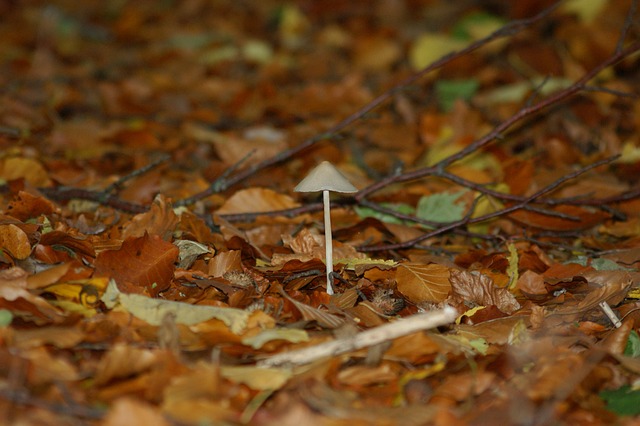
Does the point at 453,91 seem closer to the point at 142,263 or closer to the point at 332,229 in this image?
the point at 332,229

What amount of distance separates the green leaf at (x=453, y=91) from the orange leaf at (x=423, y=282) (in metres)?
1.94

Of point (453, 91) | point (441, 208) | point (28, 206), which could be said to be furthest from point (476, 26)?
point (28, 206)

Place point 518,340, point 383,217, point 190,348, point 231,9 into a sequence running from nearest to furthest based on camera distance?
point 190,348 < point 518,340 < point 383,217 < point 231,9

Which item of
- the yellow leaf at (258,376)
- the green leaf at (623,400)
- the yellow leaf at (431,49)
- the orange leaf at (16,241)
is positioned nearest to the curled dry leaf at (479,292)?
the green leaf at (623,400)

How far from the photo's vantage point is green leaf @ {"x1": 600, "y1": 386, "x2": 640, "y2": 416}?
1.32 meters

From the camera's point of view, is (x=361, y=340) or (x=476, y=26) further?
(x=476, y=26)

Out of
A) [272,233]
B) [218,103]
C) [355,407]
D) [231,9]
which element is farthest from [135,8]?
[355,407]

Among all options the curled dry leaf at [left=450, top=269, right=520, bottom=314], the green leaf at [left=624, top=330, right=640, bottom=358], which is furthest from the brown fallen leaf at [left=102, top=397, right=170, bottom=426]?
the green leaf at [left=624, top=330, right=640, bottom=358]

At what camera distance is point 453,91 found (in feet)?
12.0

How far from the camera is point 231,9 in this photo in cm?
504

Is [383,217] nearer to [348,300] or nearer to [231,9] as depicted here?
[348,300]

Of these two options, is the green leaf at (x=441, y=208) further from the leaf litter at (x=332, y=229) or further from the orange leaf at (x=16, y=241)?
the orange leaf at (x=16, y=241)

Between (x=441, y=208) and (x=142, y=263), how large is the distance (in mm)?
1079

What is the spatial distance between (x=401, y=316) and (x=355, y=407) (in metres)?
0.50
